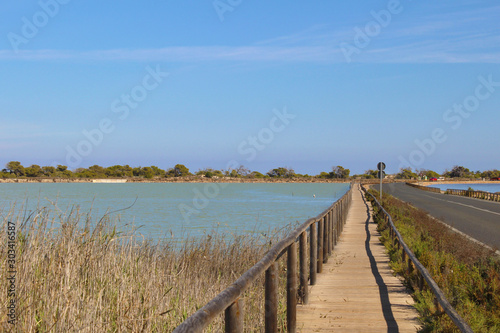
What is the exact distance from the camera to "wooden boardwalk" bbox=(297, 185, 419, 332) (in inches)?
251

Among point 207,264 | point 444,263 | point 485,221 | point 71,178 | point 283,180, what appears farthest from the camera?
point 283,180

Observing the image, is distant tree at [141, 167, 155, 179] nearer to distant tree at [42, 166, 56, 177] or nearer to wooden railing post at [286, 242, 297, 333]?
distant tree at [42, 166, 56, 177]

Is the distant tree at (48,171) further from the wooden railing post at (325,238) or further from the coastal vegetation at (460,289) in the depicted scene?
→ the coastal vegetation at (460,289)

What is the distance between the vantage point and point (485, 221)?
77.6 ft

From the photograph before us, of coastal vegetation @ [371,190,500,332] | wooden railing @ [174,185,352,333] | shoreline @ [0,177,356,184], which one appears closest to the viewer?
wooden railing @ [174,185,352,333]

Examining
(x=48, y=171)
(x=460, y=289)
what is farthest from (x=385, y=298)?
(x=48, y=171)

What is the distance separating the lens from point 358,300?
7691mm

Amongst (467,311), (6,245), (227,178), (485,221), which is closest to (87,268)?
(6,245)

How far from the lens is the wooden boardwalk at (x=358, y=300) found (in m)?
6.36

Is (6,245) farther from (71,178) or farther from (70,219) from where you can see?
(71,178)

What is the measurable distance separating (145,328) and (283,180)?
7194 inches

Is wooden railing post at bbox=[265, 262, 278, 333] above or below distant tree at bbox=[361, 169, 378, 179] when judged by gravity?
below

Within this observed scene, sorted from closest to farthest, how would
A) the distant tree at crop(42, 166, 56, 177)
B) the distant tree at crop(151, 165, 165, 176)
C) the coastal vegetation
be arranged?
the coastal vegetation < the distant tree at crop(42, 166, 56, 177) < the distant tree at crop(151, 165, 165, 176)

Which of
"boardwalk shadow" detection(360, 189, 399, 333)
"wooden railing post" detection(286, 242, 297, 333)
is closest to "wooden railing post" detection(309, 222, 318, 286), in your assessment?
"boardwalk shadow" detection(360, 189, 399, 333)
